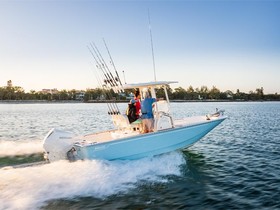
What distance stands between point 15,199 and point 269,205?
630 cm

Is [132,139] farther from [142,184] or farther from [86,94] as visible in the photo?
[86,94]

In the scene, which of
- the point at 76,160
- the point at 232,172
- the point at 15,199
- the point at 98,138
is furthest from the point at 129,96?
the point at 15,199

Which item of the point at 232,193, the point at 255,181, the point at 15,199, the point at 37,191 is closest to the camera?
the point at 15,199

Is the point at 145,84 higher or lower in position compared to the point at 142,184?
higher

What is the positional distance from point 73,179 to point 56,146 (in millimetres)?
1520

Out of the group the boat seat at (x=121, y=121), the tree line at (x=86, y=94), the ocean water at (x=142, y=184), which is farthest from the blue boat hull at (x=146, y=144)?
the tree line at (x=86, y=94)

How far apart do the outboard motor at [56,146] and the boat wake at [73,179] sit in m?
0.26

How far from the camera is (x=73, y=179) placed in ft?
28.2

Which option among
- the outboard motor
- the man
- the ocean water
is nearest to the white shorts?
the man

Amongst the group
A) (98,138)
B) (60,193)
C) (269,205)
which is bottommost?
(269,205)

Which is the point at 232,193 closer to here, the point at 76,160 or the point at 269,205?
the point at 269,205

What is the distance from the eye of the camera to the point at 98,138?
464 inches

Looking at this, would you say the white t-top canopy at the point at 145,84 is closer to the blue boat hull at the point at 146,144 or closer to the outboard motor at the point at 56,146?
the blue boat hull at the point at 146,144

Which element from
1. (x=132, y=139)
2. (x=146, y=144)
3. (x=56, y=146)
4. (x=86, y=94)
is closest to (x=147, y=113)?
(x=146, y=144)
